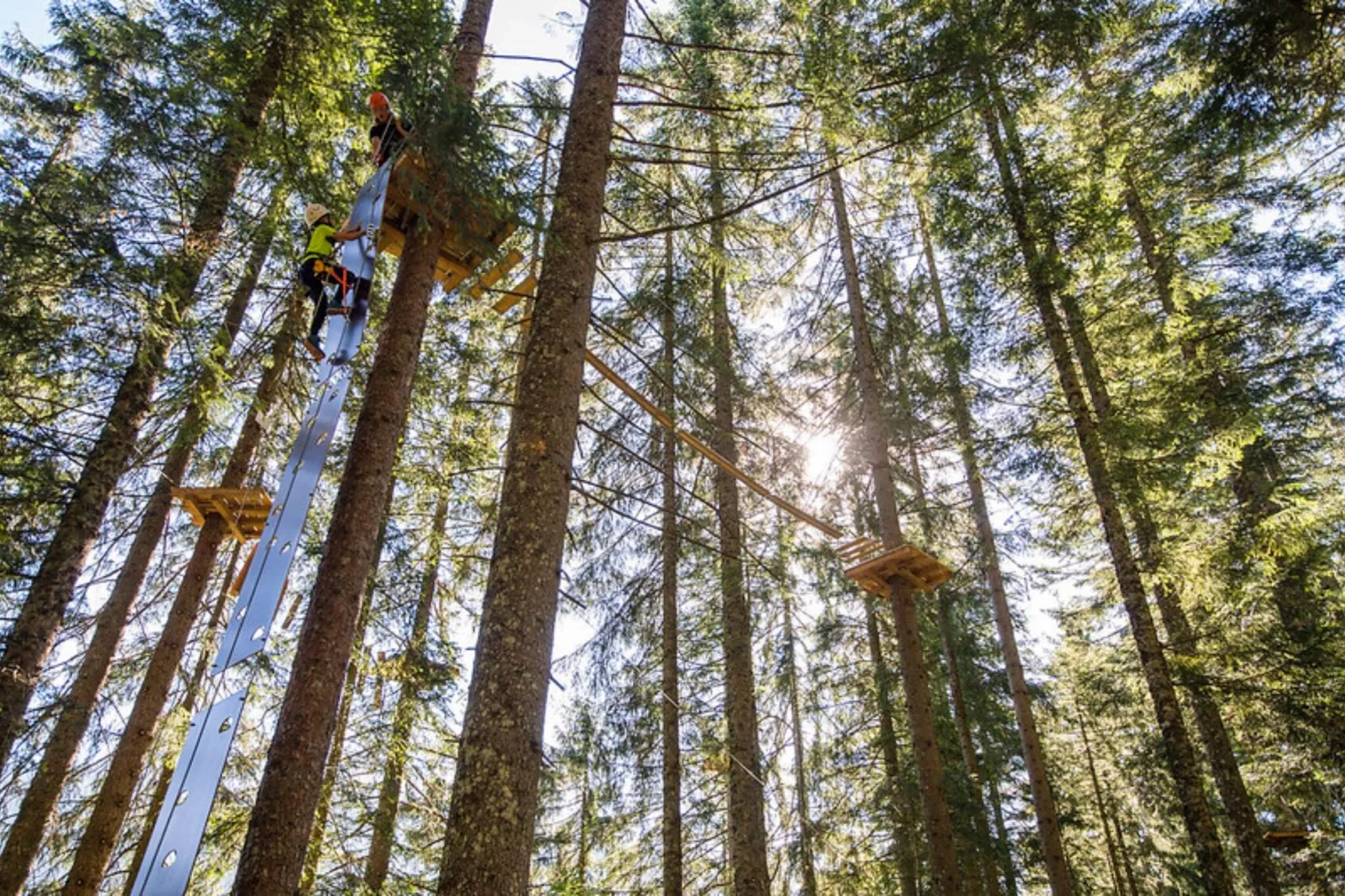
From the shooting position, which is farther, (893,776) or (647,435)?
(893,776)

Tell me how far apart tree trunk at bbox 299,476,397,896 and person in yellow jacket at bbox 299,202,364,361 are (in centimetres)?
243

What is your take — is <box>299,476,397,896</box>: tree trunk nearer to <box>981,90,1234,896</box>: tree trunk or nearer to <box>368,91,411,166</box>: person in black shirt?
<box>368,91,411,166</box>: person in black shirt

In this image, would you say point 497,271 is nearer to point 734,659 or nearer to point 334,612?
point 334,612

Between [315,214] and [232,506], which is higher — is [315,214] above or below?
above

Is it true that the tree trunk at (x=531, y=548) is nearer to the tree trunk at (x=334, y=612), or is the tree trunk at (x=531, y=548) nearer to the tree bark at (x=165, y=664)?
the tree trunk at (x=334, y=612)

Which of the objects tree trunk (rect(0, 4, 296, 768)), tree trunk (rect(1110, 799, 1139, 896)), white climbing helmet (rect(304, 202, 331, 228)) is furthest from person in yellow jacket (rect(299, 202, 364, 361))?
tree trunk (rect(1110, 799, 1139, 896))

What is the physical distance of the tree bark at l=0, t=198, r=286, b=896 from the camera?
5.97 m

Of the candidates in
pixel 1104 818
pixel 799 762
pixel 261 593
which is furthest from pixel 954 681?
pixel 261 593

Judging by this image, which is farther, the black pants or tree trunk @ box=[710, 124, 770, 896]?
tree trunk @ box=[710, 124, 770, 896]

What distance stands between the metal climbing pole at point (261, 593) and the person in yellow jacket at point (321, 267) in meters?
0.08

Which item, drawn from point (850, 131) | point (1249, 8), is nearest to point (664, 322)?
point (850, 131)

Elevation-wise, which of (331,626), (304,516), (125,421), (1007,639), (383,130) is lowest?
(331,626)

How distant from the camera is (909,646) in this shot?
7984mm

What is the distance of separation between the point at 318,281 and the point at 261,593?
270cm
